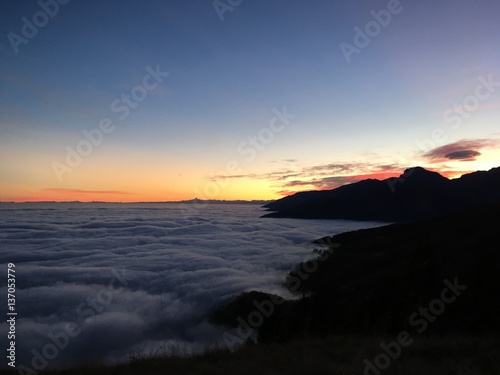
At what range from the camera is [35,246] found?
100188mm

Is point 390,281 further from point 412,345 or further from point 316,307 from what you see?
point 412,345

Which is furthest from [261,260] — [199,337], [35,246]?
[35,246]

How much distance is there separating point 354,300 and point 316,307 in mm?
9464
